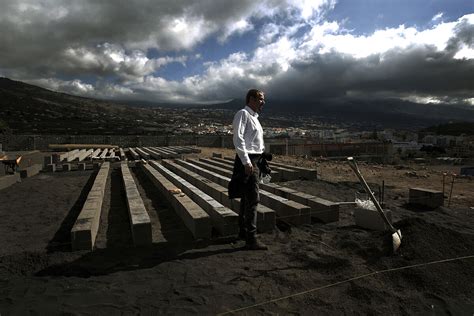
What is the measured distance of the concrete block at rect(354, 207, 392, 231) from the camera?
13.7 ft

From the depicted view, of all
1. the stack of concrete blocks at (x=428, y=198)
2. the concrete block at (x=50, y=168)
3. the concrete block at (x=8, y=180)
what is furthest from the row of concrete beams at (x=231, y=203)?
the concrete block at (x=50, y=168)

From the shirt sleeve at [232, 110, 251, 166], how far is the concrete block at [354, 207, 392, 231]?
6.64ft

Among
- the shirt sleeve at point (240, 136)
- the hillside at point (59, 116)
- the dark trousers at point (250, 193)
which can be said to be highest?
the hillside at point (59, 116)

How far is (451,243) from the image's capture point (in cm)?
341

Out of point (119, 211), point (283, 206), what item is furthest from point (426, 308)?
point (119, 211)

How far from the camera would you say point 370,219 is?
14.1ft

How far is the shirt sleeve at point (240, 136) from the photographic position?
135 inches

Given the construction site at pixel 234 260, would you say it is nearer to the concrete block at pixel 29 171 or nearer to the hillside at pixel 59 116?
the concrete block at pixel 29 171

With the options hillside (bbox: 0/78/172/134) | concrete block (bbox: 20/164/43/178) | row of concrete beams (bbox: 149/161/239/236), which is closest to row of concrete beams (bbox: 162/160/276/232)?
row of concrete beams (bbox: 149/161/239/236)

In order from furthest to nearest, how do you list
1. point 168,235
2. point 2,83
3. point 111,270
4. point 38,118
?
point 2,83 → point 38,118 → point 168,235 → point 111,270

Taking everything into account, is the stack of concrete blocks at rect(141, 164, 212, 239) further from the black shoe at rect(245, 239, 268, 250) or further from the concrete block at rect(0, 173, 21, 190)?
the concrete block at rect(0, 173, 21, 190)

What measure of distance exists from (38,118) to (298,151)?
48856 millimetres

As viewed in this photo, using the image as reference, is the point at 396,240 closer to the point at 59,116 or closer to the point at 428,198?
the point at 428,198

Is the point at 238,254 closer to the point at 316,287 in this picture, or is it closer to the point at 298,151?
the point at 316,287
